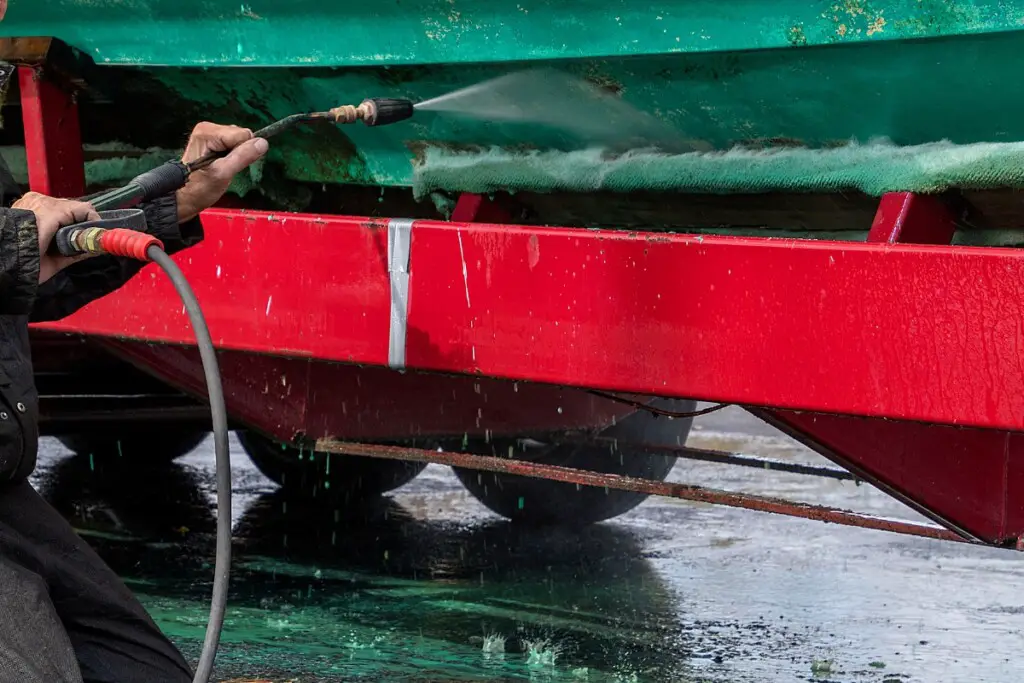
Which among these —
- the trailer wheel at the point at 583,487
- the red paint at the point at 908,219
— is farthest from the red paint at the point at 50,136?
the red paint at the point at 908,219

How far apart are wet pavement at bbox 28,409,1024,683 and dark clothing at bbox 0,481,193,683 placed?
854 mm

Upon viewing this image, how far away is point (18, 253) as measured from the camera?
5.27 feet

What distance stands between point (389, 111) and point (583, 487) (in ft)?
6.51

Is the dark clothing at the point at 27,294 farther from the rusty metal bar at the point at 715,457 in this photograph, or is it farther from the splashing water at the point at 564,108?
the rusty metal bar at the point at 715,457

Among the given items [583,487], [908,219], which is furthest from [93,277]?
[583,487]

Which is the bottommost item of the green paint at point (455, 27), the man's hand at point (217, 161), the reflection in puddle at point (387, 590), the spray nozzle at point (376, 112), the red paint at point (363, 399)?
the reflection in puddle at point (387, 590)

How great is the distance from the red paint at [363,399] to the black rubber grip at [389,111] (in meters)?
0.62

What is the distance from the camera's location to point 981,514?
2.34 metres

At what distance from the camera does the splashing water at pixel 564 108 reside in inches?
102

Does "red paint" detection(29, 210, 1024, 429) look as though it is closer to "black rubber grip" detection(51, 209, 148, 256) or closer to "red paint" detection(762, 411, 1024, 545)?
"red paint" detection(762, 411, 1024, 545)

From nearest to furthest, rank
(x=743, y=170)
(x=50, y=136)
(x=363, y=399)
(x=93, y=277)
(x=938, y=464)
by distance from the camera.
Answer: (x=93, y=277) < (x=938, y=464) < (x=743, y=170) < (x=50, y=136) < (x=363, y=399)

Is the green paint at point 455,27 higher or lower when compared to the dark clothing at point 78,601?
higher

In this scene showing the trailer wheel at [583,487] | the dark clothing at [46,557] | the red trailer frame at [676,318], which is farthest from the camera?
the trailer wheel at [583,487]

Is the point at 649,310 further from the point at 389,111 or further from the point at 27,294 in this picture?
the point at 27,294
